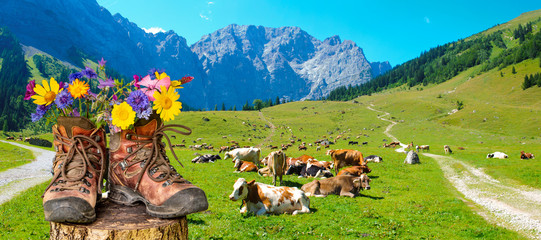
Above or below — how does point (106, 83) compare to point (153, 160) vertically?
above

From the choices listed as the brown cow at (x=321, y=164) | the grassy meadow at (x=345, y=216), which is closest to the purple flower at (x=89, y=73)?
the grassy meadow at (x=345, y=216)

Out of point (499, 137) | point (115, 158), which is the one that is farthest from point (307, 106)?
point (115, 158)

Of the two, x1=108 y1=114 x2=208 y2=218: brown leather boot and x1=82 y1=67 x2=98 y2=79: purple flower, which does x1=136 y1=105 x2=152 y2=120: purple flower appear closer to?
x1=108 y1=114 x2=208 y2=218: brown leather boot

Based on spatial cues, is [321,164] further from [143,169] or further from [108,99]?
[108,99]

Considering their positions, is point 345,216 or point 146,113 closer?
point 146,113

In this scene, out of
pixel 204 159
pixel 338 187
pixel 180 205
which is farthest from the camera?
pixel 204 159

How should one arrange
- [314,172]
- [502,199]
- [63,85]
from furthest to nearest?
[314,172]
[502,199]
[63,85]

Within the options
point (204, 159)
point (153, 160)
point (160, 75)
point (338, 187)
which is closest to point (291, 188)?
point (338, 187)

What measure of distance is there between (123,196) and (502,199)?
18845mm

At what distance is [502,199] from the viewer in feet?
51.5

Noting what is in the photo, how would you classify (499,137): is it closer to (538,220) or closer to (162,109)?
(538,220)

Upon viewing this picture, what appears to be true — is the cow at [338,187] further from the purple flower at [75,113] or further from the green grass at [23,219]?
the purple flower at [75,113]

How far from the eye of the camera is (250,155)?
27.0 m

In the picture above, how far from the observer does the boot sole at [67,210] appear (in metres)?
3.14
